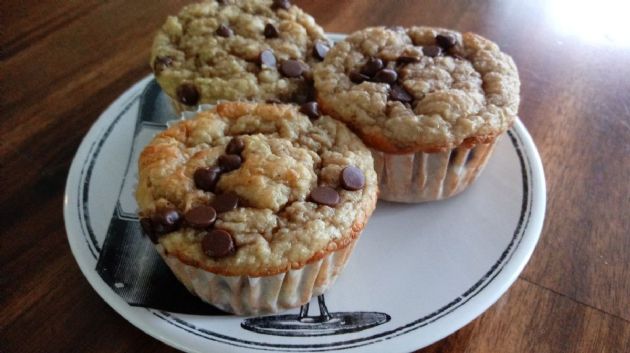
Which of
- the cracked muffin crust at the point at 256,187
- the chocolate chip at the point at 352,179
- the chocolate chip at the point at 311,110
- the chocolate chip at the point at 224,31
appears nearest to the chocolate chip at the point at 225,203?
the cracked muffin crust at the point at 256,187

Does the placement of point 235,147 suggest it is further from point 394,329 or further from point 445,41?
point 445,41

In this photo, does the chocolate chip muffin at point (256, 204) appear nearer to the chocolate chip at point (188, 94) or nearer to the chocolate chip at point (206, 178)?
the chocolate chip at point (206, 178)

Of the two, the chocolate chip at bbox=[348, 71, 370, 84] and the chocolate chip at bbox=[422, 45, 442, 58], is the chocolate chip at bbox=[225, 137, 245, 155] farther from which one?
the chocolate chip at bbox=[422, 45, 442, 58]

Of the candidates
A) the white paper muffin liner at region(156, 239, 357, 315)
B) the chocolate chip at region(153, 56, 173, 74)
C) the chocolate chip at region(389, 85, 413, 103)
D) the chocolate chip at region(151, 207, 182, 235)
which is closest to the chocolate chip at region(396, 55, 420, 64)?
the chocolate chip at region(389, 85, 413, 103)

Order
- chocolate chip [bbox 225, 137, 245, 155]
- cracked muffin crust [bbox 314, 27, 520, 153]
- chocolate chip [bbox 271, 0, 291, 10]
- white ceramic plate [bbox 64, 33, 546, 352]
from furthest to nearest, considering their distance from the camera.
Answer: chocolate chip [bbox 271, 0, 291, 10], cracked muffin crust [bbox 314, 27, 520, 153], chocolate chip [bbox 225, 137, 245, 155], white ceramic plate [bbox 64, 33, 546, 352]

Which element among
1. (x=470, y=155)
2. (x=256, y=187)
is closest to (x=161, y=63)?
(x=256, y=187)

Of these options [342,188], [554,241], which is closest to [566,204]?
[554,241]
